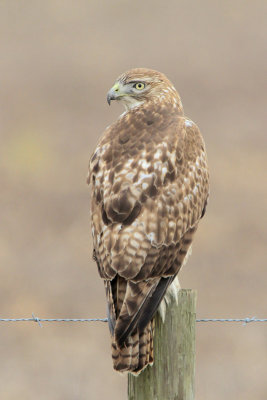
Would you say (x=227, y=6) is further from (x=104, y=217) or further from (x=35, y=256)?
(x=104, y=217)

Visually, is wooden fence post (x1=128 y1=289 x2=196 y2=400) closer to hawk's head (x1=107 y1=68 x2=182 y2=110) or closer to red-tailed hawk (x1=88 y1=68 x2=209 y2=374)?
red-tailed hawk (x1=88 y1=68 x2=209 y2=374)

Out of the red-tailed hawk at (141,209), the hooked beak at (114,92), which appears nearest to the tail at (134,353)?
the red-tailed hawk at (141,209)

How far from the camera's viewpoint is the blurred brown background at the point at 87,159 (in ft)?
45.7

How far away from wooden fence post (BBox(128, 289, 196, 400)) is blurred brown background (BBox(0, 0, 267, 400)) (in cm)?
589

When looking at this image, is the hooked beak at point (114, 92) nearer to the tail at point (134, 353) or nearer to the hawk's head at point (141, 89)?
the hawk's head at point (141, 89)

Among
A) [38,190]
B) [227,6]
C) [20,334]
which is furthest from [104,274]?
[227,6]

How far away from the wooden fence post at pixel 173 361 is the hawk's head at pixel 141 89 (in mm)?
1654

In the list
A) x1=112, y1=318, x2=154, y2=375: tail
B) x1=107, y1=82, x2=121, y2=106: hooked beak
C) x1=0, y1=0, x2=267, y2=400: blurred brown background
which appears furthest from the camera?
x1=0, y1=0, x2=267, y2=400: blurred brown background

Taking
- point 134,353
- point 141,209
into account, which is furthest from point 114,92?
point 134,353

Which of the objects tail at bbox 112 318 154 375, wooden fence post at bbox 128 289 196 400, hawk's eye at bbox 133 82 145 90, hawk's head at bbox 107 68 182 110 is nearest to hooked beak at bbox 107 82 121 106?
hawk's head at bbox 107 68 182 110

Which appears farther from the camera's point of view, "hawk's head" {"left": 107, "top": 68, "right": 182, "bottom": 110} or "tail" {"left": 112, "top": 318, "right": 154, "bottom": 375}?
"hawk's head" {"left": 107, "top": 68, "right": 182, "bottom": 110}

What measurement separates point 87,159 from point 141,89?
46.5ft

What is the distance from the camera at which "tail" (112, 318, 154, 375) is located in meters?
6.30

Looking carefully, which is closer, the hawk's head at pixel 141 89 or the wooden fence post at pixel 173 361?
the wooden fence post at pixel 173 361
